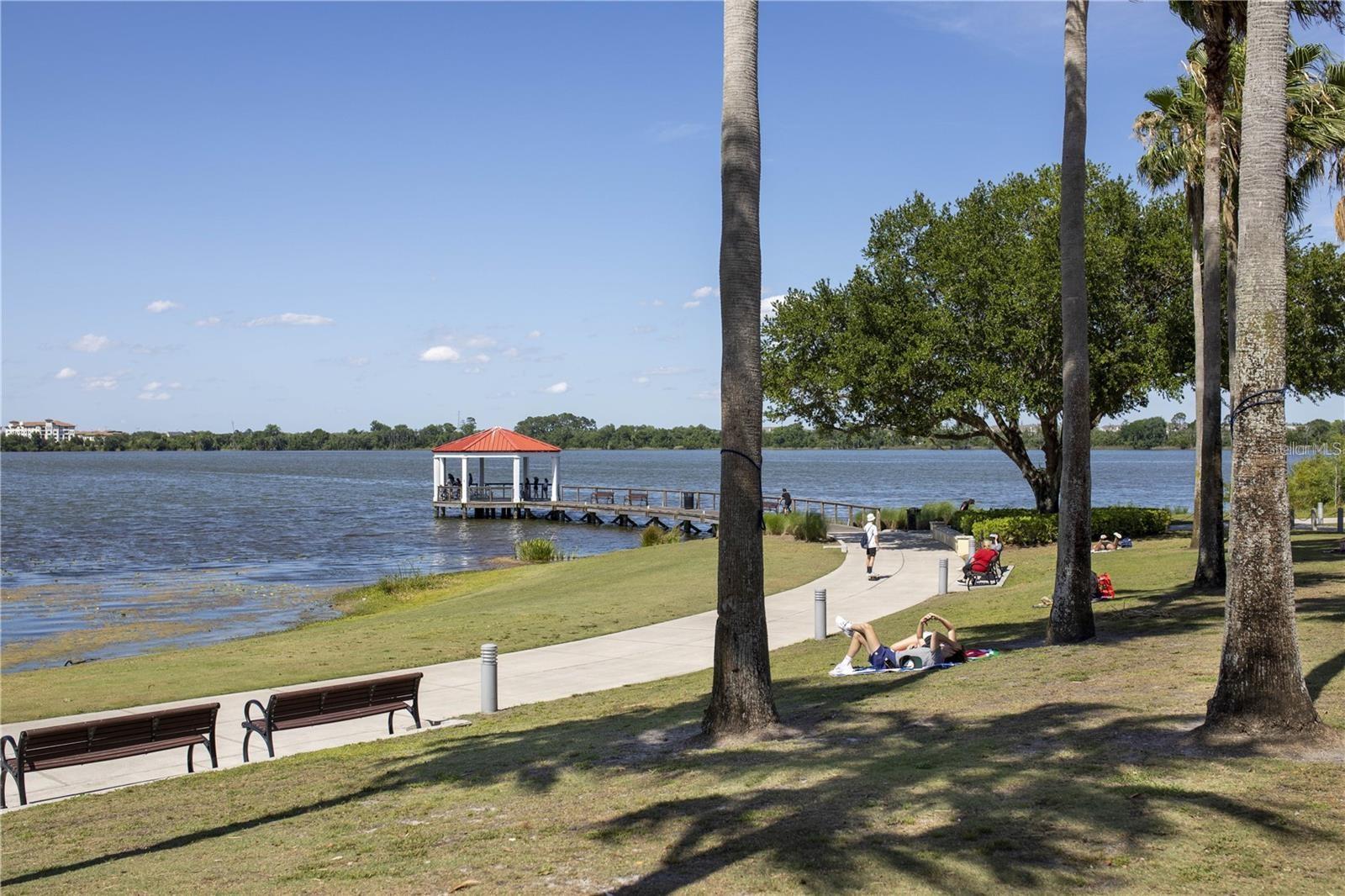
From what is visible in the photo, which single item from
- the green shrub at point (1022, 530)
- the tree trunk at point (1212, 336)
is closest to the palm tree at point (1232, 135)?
the tree trunk at point (1212, 336)

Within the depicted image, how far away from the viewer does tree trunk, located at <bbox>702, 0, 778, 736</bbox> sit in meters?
9.08

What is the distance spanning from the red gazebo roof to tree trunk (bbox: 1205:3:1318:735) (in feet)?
186

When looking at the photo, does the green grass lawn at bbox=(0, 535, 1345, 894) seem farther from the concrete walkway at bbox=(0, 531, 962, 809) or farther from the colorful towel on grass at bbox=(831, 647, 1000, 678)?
the concrete walkway at bbox=(0, 531, 962, 809)

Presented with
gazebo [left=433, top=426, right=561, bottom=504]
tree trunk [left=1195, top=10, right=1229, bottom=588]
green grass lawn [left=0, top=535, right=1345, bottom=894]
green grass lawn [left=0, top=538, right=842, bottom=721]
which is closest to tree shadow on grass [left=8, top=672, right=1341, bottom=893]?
green grass lawn [left=0, top=535, right=1345, bottom=894]

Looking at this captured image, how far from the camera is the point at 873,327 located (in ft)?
108

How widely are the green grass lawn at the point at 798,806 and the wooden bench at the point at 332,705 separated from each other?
0.54 meters

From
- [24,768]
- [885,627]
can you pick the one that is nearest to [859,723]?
→ [24,768]

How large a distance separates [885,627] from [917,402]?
1639 centimetres

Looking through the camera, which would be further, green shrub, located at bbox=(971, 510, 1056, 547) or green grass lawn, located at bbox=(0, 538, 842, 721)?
green shrub, located at bbox=(971, 510, 1056, 547)

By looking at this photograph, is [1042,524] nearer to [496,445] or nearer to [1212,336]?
[1212,336]

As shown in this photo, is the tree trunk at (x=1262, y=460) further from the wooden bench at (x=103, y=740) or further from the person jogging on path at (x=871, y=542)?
the person jogging on path at (x=871, y=542)

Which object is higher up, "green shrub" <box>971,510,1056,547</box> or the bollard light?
"green shrub" <box>971,510,1056,547</box>

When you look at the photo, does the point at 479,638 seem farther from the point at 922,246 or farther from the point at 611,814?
the point at 922,246

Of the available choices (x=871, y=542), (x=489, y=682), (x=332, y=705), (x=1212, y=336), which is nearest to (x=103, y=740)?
(x=332, y=705)
